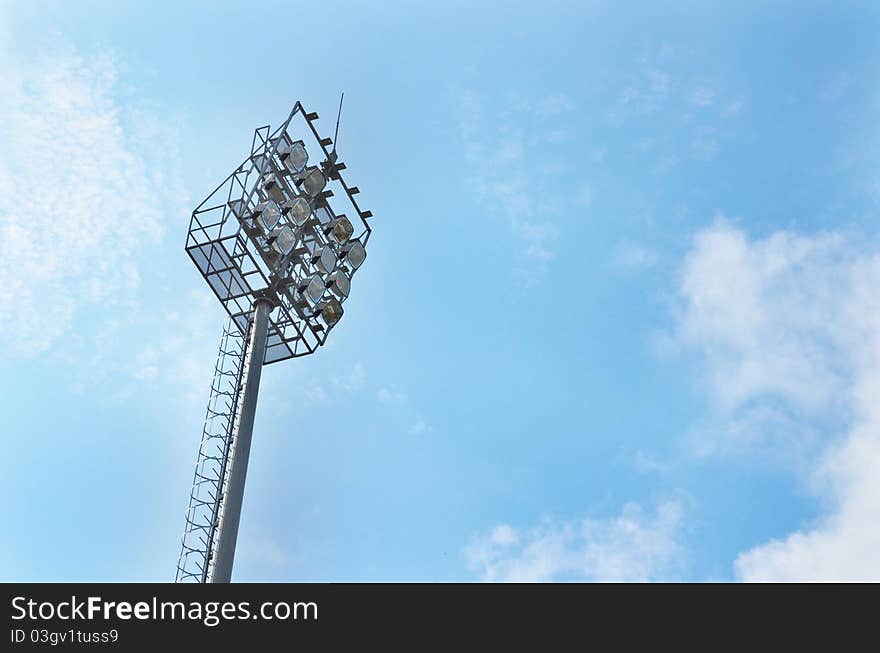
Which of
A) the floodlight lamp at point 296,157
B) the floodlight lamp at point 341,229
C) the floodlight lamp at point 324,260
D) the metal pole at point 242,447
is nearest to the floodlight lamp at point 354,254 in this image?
the floodlight lamp at point 341,229

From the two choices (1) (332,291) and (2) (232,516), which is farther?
(1) (332,291)

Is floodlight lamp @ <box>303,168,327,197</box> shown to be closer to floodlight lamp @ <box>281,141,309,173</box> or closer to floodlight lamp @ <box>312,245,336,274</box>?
floodlight lamp @ <box>281,141,309,173</box>

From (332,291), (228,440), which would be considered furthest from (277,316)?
(228,440)

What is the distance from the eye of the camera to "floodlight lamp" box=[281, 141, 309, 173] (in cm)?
2812

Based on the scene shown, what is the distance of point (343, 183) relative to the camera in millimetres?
30297

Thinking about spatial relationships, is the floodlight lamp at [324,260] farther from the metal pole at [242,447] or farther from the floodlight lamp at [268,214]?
the metal pole at [242,447]

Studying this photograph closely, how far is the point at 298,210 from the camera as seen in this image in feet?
90.4

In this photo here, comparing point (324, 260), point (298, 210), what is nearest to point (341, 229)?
point (324, 260)

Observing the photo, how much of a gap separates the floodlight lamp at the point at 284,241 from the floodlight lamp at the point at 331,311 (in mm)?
2020

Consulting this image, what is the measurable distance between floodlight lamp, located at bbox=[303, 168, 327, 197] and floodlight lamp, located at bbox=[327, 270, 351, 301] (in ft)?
7.54
